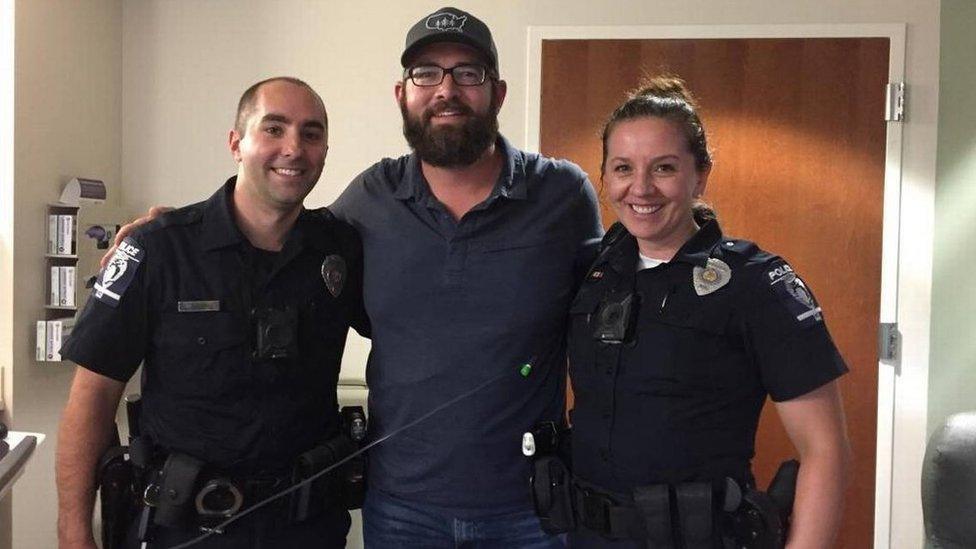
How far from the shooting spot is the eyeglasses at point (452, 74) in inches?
66.3

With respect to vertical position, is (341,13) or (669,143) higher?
(341,13)

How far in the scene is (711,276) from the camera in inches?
53.2

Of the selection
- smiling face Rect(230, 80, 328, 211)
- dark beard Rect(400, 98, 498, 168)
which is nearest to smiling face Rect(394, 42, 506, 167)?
dark beard Rect(400, 98, 498, 168)

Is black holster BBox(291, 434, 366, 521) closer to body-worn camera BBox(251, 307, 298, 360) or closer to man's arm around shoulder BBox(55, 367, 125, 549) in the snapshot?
body-worn camera BBox(251, 307, 298, 360)

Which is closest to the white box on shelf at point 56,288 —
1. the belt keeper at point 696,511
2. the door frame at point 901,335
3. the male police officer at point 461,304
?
the male police officer at point 461,304

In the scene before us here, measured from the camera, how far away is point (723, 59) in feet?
8.93

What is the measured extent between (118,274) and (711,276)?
1.09 meters

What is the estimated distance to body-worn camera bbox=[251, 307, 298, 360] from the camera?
5.00ft

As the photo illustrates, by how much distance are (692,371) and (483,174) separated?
649 mm

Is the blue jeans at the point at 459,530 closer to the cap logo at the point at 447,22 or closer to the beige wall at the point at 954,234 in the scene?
the cap logo at the point at 447,22

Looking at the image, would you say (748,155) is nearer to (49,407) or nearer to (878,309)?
(878,309)

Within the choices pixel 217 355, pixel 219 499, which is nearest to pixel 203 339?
pixel 217 355

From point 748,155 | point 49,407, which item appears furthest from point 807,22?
point 49,407

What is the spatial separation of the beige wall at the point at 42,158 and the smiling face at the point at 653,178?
1.86 meters
